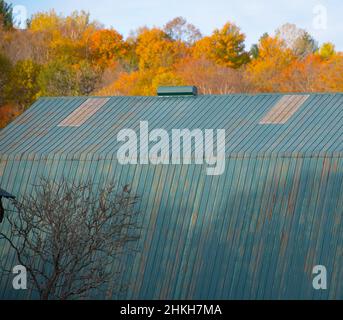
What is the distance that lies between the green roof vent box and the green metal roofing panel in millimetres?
2037

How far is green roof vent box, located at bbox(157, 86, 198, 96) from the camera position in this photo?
38438 mm

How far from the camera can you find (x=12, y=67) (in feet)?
309

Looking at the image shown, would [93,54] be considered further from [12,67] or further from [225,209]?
[225,209]

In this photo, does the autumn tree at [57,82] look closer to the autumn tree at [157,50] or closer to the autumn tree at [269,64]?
the autumn tree at [157,50]

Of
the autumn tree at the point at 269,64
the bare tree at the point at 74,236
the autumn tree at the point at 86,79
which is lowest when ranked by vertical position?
the bare tree at the point at 74,236

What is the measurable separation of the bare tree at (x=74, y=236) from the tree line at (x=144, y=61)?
176 ft

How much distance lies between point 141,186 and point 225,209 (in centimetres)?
282

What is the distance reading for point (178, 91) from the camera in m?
38.7

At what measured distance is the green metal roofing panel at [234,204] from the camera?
32.5 meters

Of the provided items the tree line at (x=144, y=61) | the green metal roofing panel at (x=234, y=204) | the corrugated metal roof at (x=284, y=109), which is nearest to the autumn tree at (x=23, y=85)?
the tree line at (x=144, y=61)

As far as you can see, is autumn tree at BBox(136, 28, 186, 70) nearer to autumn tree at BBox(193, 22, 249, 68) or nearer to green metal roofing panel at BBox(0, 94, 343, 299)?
autumn tree at BBox(193, 22, 249, 68)

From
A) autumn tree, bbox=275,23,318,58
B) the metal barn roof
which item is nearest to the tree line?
autumn tree, bbox=275,23,318,58
